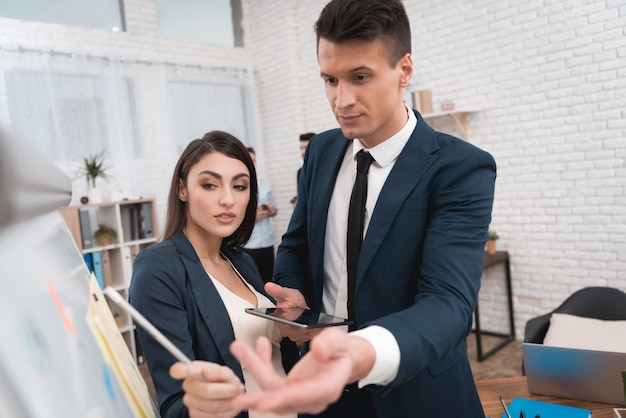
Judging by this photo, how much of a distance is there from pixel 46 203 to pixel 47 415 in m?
0.25

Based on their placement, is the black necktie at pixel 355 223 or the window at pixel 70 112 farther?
the window at pixel 70 112

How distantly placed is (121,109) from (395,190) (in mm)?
4673

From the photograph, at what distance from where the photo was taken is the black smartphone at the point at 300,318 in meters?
0.95

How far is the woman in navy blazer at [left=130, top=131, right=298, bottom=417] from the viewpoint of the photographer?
113 centimetres

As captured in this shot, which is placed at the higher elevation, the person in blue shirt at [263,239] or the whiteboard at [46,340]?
the whiteboard at [46,340]

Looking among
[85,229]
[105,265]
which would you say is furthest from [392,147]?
[105,265]

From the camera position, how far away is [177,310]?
1.16 meters

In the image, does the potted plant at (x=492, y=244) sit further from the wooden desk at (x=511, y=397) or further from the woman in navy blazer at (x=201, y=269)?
the woman in navy blazer at (x=201, y=269)

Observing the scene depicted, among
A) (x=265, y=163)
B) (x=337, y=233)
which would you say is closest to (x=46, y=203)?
(x=337, y=233)

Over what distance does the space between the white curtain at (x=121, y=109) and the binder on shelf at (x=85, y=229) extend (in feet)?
1.59

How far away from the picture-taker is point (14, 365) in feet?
1.13

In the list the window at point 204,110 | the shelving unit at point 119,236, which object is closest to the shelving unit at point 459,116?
the window at point 204,110

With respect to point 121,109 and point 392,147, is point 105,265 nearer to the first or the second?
point 121,109

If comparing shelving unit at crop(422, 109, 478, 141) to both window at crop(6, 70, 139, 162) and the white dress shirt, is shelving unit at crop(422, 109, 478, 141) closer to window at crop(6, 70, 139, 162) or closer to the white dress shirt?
window at crop(6, 70, 139, 162)
